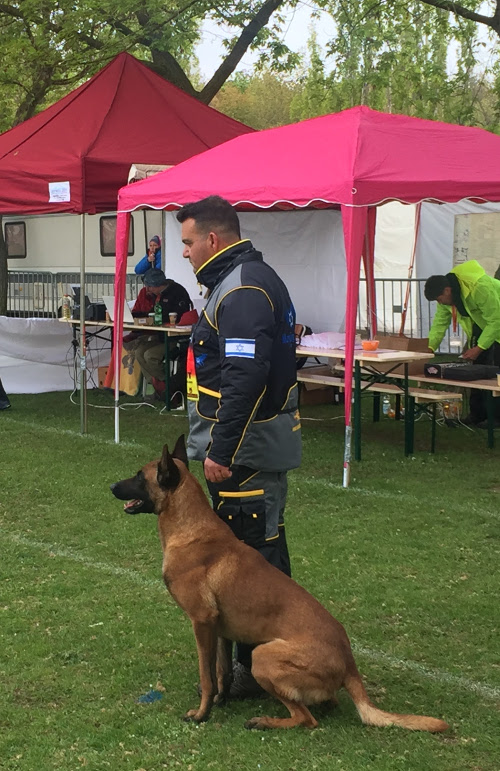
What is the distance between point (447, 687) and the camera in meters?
4.25

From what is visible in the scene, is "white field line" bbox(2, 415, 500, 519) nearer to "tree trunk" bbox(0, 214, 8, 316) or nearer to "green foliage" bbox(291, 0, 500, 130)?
"tree trunk" bbox(0, 214, 8, 316)

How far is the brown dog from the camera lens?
11.8ft

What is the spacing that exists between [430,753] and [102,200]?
794 centimetres


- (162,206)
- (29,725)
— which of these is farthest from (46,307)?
(29,725)

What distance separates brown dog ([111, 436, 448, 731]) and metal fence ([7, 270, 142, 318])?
584 inches

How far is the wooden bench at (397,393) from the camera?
9156mm

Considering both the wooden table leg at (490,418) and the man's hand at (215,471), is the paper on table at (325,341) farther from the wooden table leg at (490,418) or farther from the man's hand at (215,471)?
the man's hand at (215,471)

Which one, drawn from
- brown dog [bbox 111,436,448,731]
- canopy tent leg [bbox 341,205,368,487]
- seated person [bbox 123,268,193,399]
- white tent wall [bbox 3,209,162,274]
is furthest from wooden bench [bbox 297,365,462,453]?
white tent wall [bbox 3,209,162,274]

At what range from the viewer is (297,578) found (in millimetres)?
5695

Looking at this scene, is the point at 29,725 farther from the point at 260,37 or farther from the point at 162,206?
the point at 260,37

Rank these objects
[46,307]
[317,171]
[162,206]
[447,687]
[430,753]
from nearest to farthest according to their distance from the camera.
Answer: [430,753], [447,687], [317,171], [162,206], [46,307]

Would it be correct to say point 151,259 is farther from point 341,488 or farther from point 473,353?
point 341,488

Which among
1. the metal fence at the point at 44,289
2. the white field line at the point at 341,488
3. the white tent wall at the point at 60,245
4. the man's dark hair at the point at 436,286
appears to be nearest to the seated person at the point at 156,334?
the white field line at the point at 341,488

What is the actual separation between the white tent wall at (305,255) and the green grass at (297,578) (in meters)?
3.44
